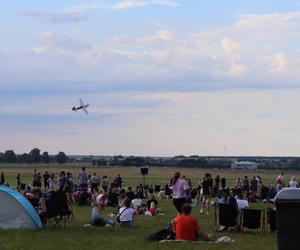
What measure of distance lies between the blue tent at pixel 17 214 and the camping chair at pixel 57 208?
0.57m

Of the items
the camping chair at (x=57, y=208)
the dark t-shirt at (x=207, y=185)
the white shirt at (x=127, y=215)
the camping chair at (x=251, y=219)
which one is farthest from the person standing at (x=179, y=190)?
the dark t-shirt at (x=207, y=185)

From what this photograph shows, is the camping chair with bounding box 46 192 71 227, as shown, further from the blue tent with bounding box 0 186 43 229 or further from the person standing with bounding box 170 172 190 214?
the person standing with bounding box 170 172 190 214

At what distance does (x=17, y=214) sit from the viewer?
60.1 feet

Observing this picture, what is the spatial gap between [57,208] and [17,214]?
1202mm

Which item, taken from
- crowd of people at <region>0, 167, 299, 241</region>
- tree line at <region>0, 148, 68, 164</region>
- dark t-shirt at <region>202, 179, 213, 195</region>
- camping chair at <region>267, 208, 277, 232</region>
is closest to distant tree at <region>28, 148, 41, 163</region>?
tree line at <region>0, 148, 68, 164</region>

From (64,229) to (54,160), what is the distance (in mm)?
161286

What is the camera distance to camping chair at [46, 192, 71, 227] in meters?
19.0

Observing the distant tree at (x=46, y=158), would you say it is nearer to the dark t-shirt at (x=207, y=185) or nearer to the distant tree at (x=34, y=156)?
the distant tree at (x=34, y=156)

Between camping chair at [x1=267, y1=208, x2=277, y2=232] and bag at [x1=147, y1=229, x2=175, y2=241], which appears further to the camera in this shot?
camping chair at [x1=267, y1=208, x2=277, y2=232]

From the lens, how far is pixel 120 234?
16859 millimetres

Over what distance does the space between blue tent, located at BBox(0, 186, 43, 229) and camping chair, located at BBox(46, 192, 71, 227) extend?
1.87ft

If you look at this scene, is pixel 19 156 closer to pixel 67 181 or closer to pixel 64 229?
pixel 67 181

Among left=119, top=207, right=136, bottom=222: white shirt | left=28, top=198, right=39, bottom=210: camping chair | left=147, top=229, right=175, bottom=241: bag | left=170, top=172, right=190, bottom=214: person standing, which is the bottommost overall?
left=147, top=229, right=175, bottom=241: bag

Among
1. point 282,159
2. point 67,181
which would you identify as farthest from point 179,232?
point 282,159
